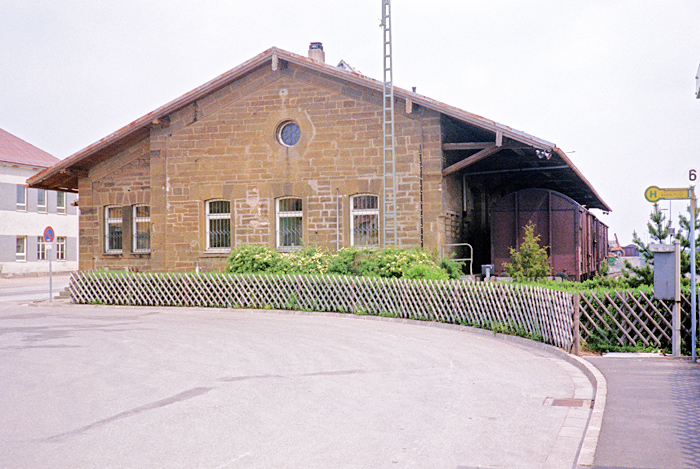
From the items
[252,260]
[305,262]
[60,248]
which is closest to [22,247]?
[60,248]

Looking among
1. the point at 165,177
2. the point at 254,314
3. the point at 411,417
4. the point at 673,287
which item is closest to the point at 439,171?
the point at 254,314

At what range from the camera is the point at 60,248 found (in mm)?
54562

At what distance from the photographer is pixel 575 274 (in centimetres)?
2384

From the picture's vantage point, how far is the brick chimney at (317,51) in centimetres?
2841

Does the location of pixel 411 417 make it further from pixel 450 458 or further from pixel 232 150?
pixel 232 150

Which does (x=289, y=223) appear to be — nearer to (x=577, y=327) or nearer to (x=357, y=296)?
(x=357, y=296)

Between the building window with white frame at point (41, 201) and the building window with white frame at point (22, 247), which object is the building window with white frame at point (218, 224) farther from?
the building window with white frame at point (41, 201)

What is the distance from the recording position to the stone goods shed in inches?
906

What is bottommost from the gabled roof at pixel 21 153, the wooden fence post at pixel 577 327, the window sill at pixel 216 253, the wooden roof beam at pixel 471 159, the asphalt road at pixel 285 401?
the asphalt road at pixel 285 401

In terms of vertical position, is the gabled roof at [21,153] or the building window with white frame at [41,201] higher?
the gabled roof at [21,153]

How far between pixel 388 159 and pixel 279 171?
155 inches

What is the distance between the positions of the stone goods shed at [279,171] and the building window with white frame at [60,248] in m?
27.8

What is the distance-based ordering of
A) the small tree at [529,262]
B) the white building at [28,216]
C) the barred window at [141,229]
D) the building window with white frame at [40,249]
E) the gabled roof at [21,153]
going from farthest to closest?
the building window with white frame at [40,249], the gabled roof at [21,153], the white building at [28,216], the barred window at [141,229], the small tree at [529,262]

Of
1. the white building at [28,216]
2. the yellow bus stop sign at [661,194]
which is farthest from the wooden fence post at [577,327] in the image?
the white building at [28,216]
